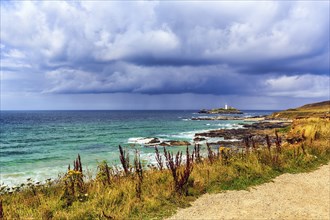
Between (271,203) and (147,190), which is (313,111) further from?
(147,190)

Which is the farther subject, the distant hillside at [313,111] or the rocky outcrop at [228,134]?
the distant hillside at [313,111]

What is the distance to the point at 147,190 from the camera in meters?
7.34

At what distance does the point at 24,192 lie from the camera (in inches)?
333

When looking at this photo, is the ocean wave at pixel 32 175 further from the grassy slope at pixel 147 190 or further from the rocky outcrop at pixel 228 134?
the rocky outcrop at pixel 228 134

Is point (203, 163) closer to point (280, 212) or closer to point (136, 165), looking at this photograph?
point (136, 165)

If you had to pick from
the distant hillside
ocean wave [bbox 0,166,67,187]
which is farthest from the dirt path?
the distant hillside

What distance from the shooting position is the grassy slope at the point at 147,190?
6.25 meters

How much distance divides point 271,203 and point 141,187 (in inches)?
135

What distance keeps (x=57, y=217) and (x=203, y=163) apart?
5450mm

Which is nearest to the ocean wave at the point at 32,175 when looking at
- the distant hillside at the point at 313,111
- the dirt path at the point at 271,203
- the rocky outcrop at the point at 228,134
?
the dirt path at the point at 271,203

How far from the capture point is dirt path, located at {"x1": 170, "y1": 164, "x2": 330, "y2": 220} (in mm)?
6086

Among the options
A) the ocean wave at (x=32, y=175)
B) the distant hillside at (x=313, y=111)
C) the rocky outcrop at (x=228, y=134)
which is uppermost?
the distant hillside at (x=313, y=111)

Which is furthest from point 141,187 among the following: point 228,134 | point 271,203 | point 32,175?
point 228,134

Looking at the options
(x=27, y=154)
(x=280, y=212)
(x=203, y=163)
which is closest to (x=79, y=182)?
(x=203, y=163)
